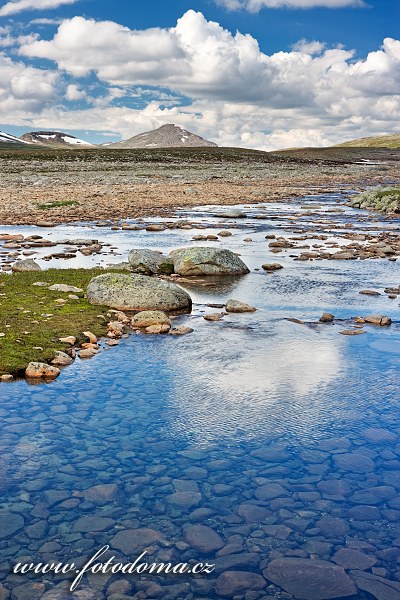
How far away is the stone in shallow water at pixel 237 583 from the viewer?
22.1ft

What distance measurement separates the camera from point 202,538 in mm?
7602

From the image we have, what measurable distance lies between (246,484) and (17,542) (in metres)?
3.09

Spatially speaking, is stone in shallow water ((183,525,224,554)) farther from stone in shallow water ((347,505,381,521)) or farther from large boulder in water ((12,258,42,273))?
large boulder in water ((12,258,42,273))

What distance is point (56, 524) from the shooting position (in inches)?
308

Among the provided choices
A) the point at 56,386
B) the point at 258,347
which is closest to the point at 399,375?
the point at 258,347

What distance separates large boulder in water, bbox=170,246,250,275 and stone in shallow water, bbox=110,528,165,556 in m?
16.0

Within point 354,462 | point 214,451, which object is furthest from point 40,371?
point 354,462

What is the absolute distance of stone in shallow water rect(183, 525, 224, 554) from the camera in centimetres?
743

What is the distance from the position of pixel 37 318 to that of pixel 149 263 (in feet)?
24.0

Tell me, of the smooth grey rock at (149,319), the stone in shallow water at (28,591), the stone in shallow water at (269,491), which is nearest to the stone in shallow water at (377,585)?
the stone in shallow water at (269,491)

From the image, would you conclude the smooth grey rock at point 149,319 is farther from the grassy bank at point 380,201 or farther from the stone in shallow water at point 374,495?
the grassy bank at point 380,201

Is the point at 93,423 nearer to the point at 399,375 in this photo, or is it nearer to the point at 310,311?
the point at 399,375

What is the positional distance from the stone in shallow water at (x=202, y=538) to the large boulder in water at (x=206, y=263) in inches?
628

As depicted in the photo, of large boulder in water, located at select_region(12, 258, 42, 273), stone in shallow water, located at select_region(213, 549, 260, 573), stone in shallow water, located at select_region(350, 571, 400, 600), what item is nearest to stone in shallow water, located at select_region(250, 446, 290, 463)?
stone in shallow water, located at select_region(213, 549, 260, 573)
